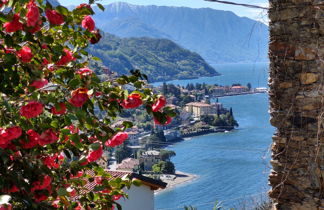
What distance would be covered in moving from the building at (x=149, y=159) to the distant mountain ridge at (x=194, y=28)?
92245 mm

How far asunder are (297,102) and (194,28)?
15524cm

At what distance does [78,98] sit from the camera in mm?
1274

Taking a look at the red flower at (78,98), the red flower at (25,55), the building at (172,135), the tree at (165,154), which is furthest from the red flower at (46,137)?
the building at (172,135)

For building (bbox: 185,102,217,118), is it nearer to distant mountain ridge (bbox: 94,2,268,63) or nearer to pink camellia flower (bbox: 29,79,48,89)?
pink camellia flower (bbox: 29,79,48,89)

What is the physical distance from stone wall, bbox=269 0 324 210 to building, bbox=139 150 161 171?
105 feet

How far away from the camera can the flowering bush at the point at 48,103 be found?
1271 mm

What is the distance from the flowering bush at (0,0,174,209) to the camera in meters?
1.27

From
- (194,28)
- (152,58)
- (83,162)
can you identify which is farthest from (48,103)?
(194,28)

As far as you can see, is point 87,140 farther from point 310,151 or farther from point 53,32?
point 310,151

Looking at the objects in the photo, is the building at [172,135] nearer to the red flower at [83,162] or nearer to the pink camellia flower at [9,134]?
the red flower at [83,162]

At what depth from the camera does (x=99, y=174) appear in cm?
171

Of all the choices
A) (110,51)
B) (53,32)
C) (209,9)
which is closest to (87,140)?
(53,32)

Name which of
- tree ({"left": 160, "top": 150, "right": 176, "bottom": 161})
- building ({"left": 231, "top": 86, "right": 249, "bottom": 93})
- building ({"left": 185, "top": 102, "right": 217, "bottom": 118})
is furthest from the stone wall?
building ({"left": 231, "top": 86, "right": 249, "bottom": 93})

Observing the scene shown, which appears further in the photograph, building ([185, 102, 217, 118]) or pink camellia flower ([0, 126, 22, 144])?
building ([185, 102, 217, 118])
